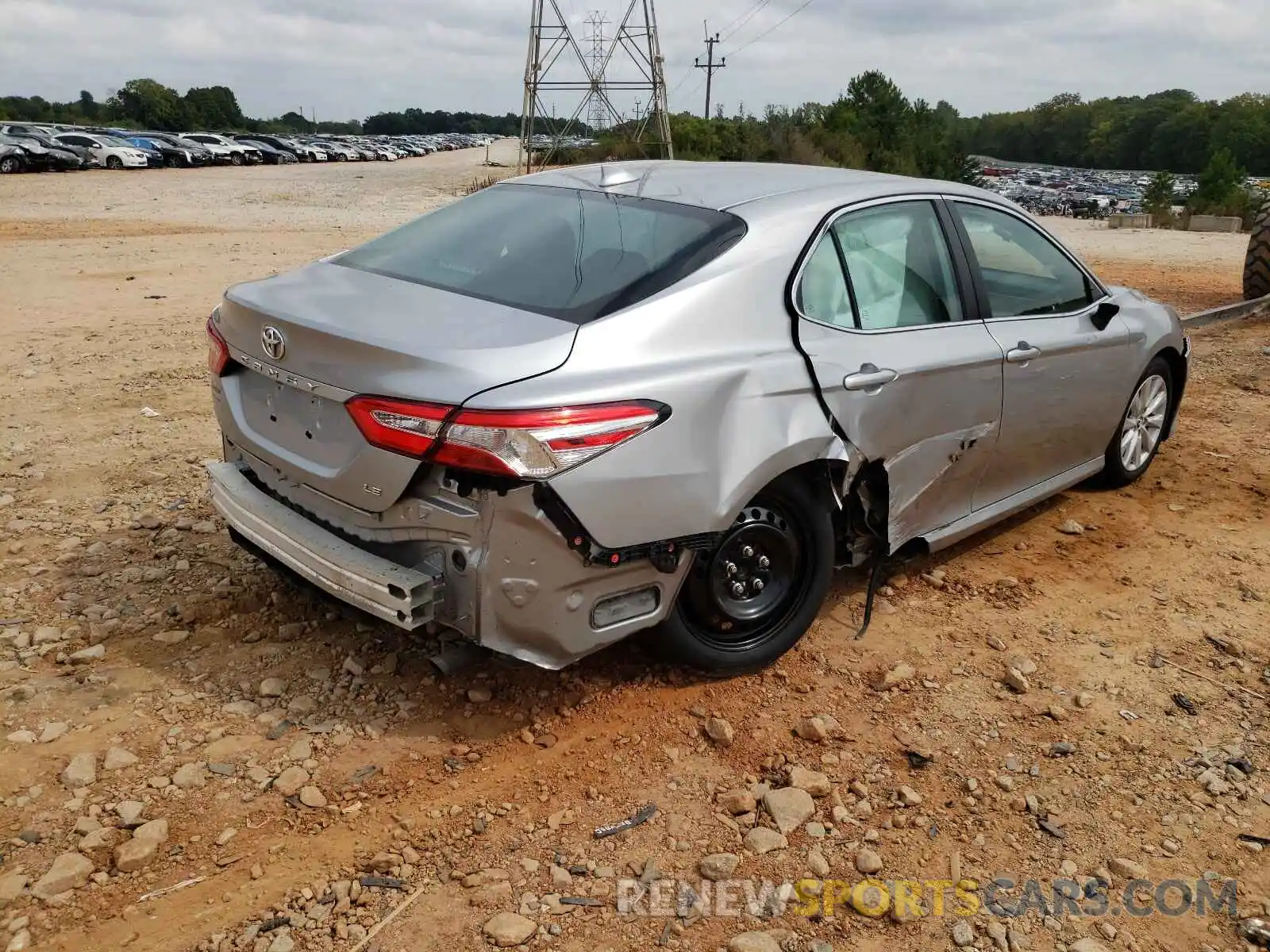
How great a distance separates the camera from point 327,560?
9.50ft

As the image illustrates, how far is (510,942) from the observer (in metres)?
2.35

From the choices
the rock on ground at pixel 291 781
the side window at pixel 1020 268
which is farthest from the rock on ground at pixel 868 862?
the side window at pixel 1020 268

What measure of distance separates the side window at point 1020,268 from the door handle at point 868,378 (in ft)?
2.96

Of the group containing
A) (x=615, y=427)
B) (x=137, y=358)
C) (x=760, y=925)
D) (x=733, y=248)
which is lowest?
(x=760, y=925)

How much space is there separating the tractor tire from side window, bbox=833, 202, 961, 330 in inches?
337

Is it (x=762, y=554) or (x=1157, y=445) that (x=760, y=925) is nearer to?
(x=762, y=554)

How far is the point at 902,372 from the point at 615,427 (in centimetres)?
131

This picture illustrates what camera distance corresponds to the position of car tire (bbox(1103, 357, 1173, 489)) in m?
5.12

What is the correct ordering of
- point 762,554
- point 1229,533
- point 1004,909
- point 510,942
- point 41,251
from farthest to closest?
point 41,251, point 1229,533, point 762,554, point 1004,909, point 510,942

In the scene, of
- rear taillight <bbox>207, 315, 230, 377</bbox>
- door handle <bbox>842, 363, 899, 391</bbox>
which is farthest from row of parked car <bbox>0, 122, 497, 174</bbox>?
door handle <bbox>842, 363, 899, 391</bbox>

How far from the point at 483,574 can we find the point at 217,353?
1405 millimetres

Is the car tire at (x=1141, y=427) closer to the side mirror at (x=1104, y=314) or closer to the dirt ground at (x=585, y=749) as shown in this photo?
the dirt ground at (x=585, y=749)

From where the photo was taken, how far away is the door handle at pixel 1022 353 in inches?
157

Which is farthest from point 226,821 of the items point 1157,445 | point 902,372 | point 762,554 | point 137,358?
point 137,358
